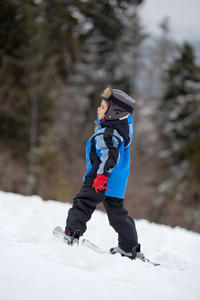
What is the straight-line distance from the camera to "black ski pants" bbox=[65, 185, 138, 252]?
2.92 m

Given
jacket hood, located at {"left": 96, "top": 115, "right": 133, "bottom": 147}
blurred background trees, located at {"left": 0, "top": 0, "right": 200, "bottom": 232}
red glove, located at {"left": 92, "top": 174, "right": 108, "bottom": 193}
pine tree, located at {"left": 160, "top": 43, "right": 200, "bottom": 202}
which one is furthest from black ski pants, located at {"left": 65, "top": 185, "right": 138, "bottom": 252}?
pine tree, located at {"left": 160, "top": 43, "right": 200, "bottom": 202}

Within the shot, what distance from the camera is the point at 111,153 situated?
2793 millimetres

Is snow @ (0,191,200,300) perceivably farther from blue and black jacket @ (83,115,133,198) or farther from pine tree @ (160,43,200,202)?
pine tree @ (160,43,200,202)

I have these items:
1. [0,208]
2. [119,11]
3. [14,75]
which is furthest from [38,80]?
[0,208]

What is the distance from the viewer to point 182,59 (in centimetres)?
2394

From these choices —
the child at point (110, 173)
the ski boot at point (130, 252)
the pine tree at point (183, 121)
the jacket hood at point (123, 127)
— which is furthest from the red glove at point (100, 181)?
the pine tree at point (183, 121)

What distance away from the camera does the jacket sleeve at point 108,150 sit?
278cm

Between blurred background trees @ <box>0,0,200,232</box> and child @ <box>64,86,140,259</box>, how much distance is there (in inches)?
559

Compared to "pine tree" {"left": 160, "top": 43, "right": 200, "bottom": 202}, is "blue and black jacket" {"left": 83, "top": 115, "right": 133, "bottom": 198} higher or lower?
lower

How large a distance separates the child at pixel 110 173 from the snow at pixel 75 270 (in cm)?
32

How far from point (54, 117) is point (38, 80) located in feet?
8.40

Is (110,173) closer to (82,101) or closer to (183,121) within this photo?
(183,121)

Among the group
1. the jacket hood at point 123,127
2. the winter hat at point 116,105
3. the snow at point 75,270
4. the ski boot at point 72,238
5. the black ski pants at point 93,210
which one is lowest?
the snow at point 75,270

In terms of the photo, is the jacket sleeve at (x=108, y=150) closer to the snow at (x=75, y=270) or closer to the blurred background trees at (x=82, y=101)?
the snow at (x=75, y=270)
